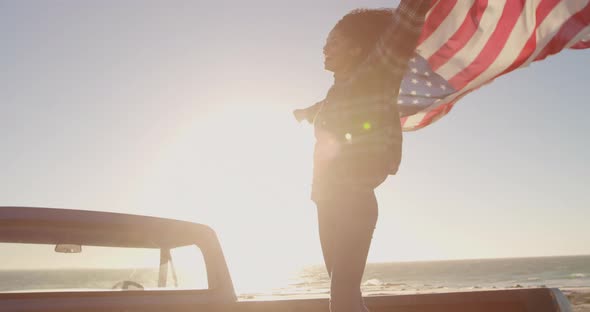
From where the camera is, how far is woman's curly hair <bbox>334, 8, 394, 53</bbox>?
239cm

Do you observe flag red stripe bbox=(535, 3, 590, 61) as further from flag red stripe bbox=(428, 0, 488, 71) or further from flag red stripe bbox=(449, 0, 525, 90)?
flag red stripe bbox=(428, 0, 488, 71)

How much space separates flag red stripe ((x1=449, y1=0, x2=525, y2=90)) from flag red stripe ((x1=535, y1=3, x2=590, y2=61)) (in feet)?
1.17

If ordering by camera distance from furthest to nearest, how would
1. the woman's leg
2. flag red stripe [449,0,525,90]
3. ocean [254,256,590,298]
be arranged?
ocean [254,256,590,298] → flag red stripe [449,0,525,90] → the woman's leg

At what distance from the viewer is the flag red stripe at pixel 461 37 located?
14.6 ft

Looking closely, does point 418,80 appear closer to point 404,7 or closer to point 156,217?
point 404,7

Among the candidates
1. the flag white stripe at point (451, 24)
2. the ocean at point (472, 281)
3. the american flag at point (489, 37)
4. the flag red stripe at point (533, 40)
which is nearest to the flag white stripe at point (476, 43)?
the american flag at point (489, 37)

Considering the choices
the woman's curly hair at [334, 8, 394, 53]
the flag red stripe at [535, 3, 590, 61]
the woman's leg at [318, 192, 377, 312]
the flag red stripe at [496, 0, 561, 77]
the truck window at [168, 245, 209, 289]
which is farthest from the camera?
the flag red stripe at [496, 0, 561, 77]

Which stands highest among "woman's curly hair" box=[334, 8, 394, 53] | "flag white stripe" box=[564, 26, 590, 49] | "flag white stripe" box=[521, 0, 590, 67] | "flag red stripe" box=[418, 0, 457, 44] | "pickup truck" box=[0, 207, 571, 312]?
"flag red stripe" box=[418, 0, 457, 44]

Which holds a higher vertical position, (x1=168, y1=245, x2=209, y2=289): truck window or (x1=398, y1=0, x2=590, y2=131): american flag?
(x1=398, y1=0, x2=590, y2=131): american flag

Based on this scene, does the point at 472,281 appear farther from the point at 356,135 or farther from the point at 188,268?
the point at 356,135

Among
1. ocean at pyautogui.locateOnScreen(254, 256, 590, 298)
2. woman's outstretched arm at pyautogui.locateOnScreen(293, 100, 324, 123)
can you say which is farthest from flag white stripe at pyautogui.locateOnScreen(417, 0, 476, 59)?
ocean at pyautogui.locateOnScreen(254, 256, 590, 298)

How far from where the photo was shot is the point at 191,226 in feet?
9.91

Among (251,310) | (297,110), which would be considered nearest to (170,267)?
(251,310)

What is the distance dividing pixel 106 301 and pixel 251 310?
0.73 metres
